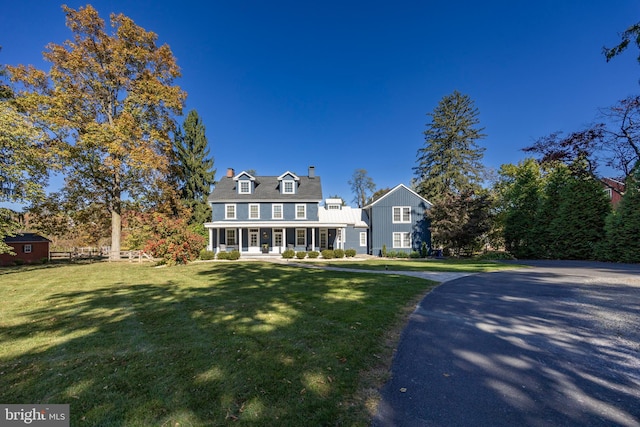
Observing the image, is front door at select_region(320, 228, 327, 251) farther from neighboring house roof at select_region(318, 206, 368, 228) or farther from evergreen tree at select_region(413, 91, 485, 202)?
evergreen tree at select_region(413, 91, 485, 202)

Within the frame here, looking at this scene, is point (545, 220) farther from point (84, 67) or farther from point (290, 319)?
point (84, 67)

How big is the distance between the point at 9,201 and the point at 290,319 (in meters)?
17.8

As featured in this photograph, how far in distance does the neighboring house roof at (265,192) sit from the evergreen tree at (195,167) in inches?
246

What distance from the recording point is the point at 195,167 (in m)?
32.2

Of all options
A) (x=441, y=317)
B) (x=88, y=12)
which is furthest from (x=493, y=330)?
(x=88, y=12)

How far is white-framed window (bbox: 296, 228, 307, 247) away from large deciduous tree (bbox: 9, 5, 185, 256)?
12.8 m

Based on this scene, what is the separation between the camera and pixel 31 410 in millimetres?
2824

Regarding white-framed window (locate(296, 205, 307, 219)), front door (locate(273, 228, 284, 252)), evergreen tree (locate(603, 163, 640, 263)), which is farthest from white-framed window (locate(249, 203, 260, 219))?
evergreen tree (locate(603, 163, 640, 263))

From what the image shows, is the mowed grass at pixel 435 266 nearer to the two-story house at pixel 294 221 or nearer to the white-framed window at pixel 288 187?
the two-story house at pixel 294 221

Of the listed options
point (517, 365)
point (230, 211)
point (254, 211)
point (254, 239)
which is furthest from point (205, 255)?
point (517, 365)

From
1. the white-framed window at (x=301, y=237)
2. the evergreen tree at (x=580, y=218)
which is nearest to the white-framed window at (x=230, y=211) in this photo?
the white-framed window at (x=301, y=237)

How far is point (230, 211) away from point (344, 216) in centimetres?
1195

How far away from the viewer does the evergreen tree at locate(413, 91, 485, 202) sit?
113 ft
